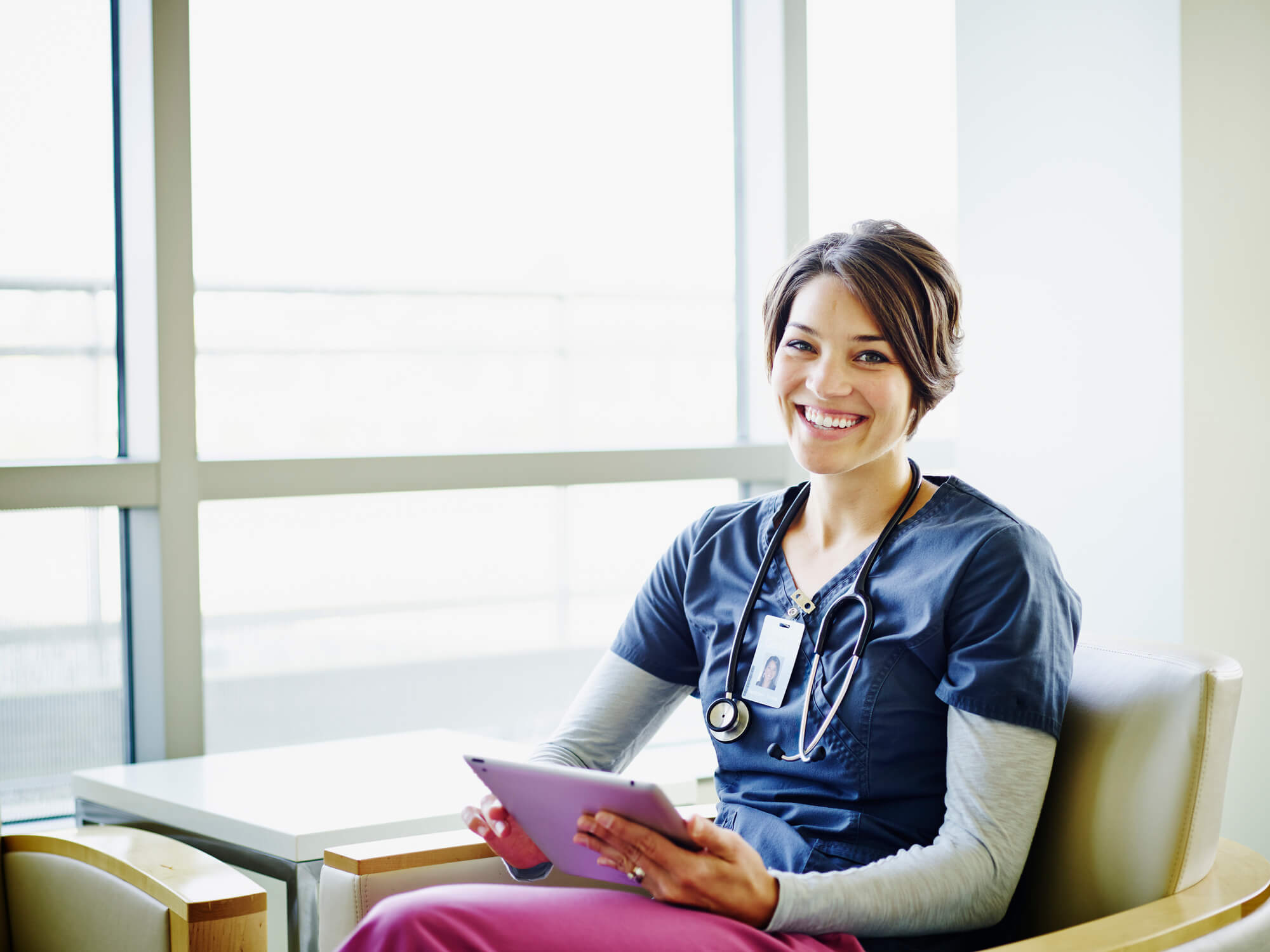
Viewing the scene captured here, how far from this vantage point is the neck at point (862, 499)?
5.44 feet

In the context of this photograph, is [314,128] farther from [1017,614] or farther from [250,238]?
[1017,614]

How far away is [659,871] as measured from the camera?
130cm

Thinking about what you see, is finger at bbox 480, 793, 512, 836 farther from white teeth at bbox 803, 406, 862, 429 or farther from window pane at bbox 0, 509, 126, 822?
window pane at bbox 0, 509, 126, 822

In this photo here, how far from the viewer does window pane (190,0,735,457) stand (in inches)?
104

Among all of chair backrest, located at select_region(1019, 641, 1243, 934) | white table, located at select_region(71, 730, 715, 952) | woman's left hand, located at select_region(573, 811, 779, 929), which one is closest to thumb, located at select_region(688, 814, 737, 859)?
woman's left hand, located at select_region(573, 811, 779, 929)

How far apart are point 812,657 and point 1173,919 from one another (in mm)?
494

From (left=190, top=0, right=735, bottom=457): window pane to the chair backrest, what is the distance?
152cm

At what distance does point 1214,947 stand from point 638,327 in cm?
210

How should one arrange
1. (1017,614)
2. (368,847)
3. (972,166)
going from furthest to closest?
(972,166) → (368,847) → (1017,614)

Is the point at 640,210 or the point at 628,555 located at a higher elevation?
the point at 640,210

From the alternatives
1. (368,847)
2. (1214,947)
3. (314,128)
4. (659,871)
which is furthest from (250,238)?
(1214,947)

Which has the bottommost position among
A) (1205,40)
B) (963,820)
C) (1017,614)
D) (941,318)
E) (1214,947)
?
(1214,947)

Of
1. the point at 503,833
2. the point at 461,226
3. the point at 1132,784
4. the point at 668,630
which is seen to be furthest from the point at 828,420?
the point at 461,226

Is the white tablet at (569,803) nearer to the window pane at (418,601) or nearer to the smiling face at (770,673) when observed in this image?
the smiling face at (770,673)
